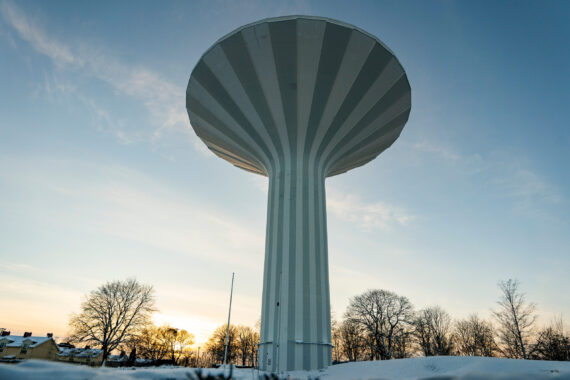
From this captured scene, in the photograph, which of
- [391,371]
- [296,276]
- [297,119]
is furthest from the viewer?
[297,119]

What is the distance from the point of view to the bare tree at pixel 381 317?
28438mm

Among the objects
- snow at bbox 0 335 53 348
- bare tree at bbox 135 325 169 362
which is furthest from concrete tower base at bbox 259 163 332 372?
snow at bbox 0 335 53 348

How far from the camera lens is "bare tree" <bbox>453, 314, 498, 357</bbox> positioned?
106ft

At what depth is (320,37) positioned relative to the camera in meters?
10.2

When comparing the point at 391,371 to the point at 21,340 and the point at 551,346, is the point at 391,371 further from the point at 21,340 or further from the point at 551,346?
the point at 21,340

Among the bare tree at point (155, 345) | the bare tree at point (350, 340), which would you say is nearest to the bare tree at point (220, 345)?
the bare tree at point (155, 345)

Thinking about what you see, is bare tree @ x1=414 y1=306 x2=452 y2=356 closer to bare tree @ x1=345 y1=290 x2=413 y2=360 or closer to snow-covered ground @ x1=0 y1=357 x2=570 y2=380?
bare tree @ x1=345 y1=290 x2=413 y2=360

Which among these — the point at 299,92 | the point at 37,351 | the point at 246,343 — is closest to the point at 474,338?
the point at 246,343

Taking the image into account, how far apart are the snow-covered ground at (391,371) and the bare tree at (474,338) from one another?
30382mm

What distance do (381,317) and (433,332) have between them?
364 inches

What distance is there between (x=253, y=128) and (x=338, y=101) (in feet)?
10.8

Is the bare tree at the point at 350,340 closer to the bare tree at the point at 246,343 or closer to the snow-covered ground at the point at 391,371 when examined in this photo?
the bare tree at the point at 246,343

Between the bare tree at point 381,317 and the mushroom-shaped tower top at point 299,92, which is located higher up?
the mushroom-shaped tower top at point 299,92

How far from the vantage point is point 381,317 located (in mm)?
29109
